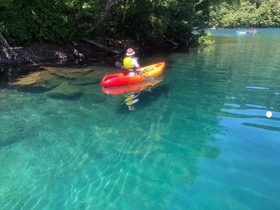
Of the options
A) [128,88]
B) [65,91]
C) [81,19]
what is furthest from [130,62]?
[81,19]

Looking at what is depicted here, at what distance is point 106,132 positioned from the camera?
24.7 ft

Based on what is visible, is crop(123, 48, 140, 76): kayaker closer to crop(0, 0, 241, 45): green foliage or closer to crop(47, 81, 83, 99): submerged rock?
crop(47, 81, 83, 99): submerged rock

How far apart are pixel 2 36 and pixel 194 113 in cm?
1312

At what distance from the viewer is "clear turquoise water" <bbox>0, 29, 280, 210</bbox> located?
495cm

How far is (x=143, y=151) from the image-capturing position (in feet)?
21.3

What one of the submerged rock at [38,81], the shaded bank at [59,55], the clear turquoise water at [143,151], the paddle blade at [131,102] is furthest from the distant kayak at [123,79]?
the shaded bank at [59,55]

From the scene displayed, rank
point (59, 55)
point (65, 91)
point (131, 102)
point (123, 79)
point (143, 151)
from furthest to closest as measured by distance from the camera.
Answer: point (59, 55) < point (123, 79) < point (65, 91) < point (131, 102) < point (143, 151)

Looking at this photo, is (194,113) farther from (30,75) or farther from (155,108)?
(30,75)

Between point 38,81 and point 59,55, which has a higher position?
point 38,81

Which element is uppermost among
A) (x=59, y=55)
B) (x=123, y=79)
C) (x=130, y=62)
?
(x=130, y=62)

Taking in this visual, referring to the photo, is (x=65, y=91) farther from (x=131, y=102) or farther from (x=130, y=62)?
(x=131, y=102)

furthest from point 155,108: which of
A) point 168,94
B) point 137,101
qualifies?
point 168,94

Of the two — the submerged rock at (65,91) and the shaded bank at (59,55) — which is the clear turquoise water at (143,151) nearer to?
the submerged rock at (65,91)

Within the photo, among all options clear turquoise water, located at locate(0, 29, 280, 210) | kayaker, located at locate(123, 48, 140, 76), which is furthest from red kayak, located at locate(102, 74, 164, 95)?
clear turquoise water, located at locate(0, 29, 280, 210)
